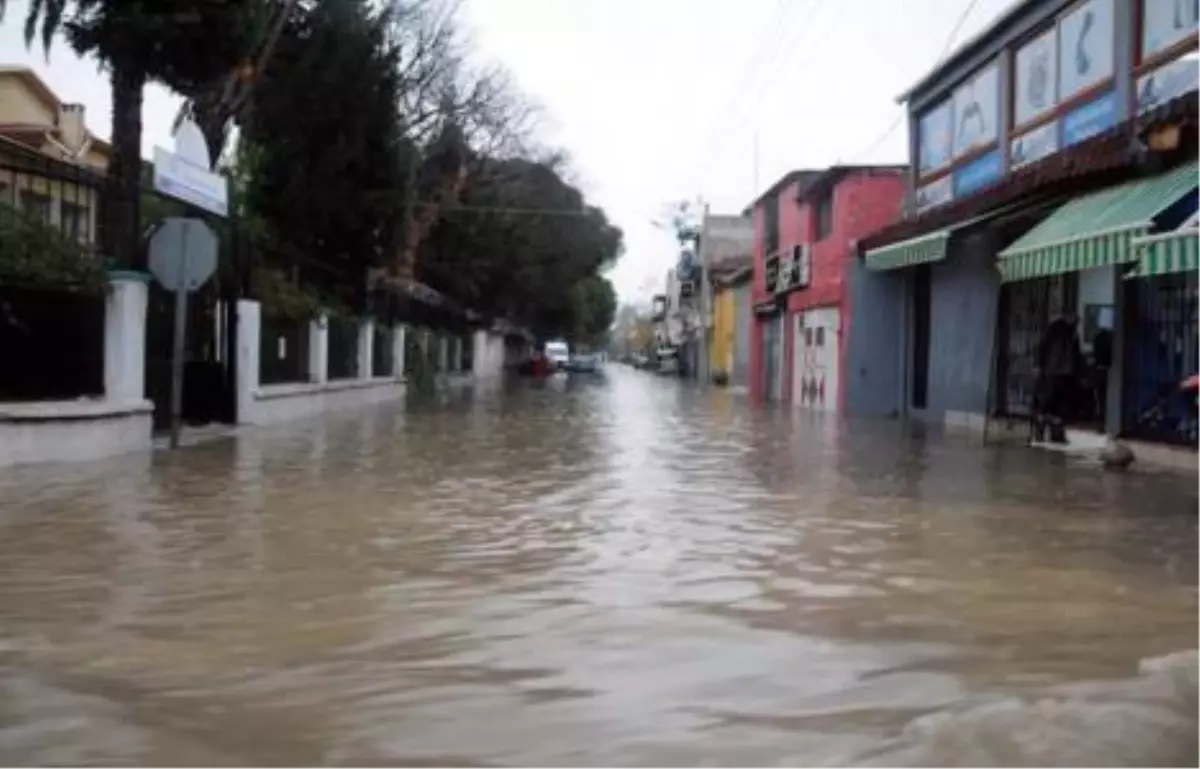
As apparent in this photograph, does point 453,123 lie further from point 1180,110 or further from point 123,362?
point 1180,110

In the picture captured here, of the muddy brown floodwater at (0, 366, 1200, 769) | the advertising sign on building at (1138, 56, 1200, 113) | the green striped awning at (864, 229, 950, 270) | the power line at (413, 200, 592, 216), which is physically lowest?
the muddy brown floodwater at (0, 366, 1200, 769)

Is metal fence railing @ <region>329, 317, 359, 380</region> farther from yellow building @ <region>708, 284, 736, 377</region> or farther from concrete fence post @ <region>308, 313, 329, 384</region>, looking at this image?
yellow building @ <region>708, 284, 736, 377</region>

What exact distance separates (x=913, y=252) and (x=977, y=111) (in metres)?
3.16

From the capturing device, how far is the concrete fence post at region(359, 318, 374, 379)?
2944 centimetres

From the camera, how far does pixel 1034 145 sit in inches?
749

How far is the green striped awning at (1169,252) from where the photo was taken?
10.8 meters

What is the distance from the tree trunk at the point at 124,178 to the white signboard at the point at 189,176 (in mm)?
701

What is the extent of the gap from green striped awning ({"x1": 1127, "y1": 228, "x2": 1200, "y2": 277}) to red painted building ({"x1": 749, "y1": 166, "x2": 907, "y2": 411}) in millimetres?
16283

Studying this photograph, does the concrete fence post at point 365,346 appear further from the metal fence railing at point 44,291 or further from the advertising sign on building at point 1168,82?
the advertising sign on building at point 1168,82

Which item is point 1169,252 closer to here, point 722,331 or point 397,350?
point 397,350

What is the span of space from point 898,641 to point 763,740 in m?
1.58

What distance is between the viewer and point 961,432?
20.7 meters

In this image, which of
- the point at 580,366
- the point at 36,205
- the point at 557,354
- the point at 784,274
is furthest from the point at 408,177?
the point at 557,354

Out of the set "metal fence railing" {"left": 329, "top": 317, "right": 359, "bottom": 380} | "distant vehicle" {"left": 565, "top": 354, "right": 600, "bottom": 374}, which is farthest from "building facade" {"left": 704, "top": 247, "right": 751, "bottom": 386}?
"distant vehicle" {"left": 565, "top": 354, "right": 600, "bottom": 374}
